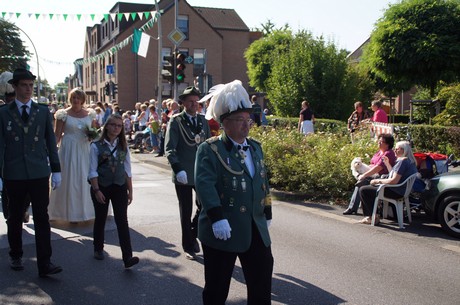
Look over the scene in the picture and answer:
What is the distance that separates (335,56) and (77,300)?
20656 mm

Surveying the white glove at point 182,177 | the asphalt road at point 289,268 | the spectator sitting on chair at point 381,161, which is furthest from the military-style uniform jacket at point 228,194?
the spectator sitting on chair at point 381,161

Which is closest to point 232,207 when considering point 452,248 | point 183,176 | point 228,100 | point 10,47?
point 228,100

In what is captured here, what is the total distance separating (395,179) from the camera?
24.5 feet

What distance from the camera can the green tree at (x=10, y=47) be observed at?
167 ft

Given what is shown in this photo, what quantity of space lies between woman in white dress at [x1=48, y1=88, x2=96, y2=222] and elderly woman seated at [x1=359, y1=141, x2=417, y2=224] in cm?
428

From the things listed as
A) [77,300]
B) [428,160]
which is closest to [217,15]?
[428,160]

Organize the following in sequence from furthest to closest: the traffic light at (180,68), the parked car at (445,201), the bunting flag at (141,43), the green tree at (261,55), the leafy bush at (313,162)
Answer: the green tree at (261,55) < the bunting flag at (141,43) < the traffic light at (180,68) < the leafy bush at (313,162) < the parked car at (445,201)

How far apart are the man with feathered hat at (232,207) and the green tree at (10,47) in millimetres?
50040

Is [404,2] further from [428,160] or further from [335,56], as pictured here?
[428,160]

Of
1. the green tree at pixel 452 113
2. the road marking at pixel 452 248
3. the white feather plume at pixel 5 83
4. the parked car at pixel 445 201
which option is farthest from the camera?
the green tree at pixel 452 113

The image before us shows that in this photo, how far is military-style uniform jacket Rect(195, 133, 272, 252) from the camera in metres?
3.38

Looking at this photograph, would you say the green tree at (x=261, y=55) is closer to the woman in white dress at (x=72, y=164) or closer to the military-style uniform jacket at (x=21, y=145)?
the woman in white dress at (x=72, y=164)

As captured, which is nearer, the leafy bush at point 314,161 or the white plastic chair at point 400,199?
the white plastic chair at point 400,199

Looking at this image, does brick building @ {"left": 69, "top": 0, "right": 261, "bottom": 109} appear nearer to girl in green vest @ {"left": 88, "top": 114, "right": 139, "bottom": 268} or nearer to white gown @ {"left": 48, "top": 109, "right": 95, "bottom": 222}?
white gown @ {"left": 48, "top": 109, "right": 95, "bottom": 222}
